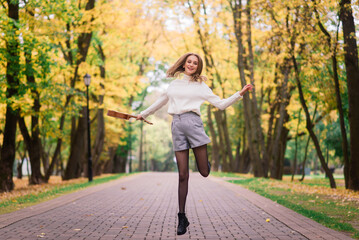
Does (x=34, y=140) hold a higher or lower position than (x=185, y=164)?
higher

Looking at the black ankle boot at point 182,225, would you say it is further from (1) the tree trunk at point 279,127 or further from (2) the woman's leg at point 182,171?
(1) the tree trunk at point 279,127

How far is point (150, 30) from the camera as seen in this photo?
109ft

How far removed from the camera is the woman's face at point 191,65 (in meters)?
6.10

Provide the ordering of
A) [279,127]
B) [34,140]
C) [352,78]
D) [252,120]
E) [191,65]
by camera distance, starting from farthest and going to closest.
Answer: [252,120]
[279,127]
[34,140]
[352,78]
[191,65]

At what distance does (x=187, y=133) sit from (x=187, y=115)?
24 centimetres

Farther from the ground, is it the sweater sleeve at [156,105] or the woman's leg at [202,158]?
the sweater sleeve at [156,105]

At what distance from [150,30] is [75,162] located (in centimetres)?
1291

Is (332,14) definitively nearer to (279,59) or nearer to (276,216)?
(279,59)

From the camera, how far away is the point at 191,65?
609 cm

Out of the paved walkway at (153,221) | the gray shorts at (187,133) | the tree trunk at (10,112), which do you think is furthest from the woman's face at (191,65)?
the tree trunk at (10,112)

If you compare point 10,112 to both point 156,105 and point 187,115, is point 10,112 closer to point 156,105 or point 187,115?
point 156,105

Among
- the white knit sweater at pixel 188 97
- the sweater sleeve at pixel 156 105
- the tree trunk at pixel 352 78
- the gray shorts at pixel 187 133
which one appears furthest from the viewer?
the tree trunk at pixel 352 78

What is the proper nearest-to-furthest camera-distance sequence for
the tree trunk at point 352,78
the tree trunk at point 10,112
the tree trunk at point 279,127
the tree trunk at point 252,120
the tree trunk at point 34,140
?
the tree trunk at point 352,78 < the tree trunk at point 10,112 < the tree trunk at point 34,140 < the tree trunk at point 279,127 < the tree trunk at point 252,120

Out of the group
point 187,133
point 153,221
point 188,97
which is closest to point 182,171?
point 187,133
